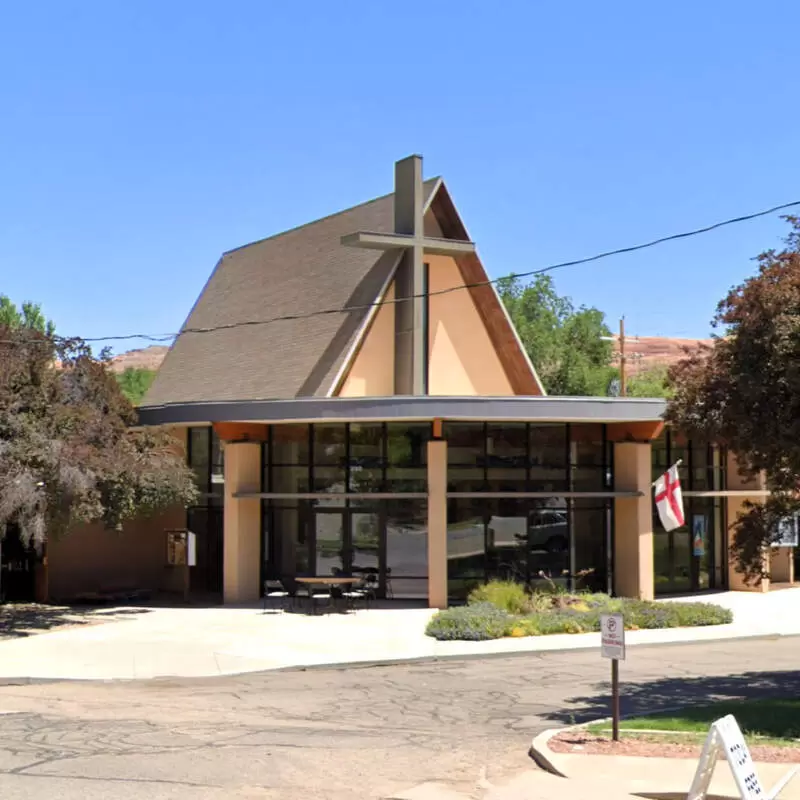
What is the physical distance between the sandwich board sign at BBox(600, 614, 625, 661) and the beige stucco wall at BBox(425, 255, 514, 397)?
19470 mm

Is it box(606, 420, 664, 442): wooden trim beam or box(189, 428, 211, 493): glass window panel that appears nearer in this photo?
box(606, 420, 664, 442): wooden trim beam

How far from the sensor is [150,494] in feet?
83.7

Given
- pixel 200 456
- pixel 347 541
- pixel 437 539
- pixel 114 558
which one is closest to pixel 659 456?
pixel 437 539

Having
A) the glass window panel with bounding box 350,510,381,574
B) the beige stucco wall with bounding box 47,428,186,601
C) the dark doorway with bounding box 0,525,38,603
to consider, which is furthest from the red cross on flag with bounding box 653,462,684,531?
the dark doorway with bounding box 0,525,38,603

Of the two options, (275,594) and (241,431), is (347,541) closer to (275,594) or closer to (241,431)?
(275,594)

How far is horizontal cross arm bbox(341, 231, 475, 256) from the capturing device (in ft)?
97.5

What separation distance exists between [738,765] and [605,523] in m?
21.2

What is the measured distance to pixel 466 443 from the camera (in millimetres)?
27656

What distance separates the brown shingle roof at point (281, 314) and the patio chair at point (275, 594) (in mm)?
5161

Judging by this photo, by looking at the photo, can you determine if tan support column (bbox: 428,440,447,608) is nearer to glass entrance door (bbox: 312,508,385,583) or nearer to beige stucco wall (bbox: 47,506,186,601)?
glass entrance door (bbox: 312,508,385,583)

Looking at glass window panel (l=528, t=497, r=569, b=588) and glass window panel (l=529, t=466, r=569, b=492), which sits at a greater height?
glass window panel (l=529, t=466, r=569, b=492)

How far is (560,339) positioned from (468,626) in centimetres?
5154

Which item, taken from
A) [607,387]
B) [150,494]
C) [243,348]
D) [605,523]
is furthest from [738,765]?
[607,387]

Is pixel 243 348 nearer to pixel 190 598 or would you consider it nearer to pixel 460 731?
pixel 190 598
